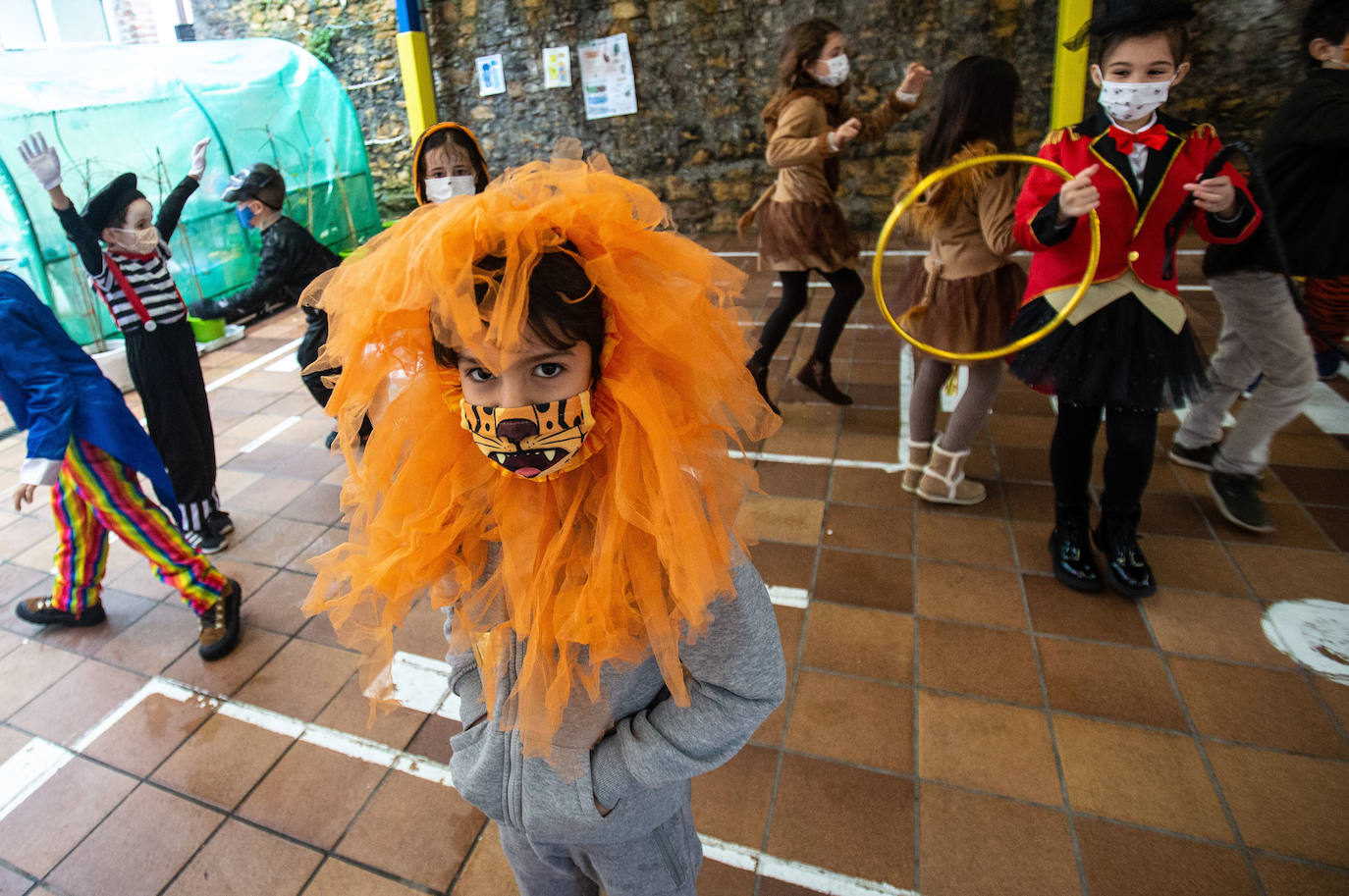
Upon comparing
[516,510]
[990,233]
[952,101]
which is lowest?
[516,510]

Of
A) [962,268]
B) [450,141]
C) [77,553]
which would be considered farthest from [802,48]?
[77,553]

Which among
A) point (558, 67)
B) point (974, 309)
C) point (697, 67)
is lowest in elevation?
point (974, 309)

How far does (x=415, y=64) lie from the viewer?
808 cm

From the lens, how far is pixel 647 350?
43.2 inches

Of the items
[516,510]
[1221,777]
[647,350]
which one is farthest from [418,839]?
[1221,777]

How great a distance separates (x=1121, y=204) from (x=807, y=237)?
1.72m

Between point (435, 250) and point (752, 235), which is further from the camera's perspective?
point (752, 235)

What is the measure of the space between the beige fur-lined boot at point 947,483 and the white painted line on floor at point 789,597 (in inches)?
34.7

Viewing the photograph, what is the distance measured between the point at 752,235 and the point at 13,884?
775 cm

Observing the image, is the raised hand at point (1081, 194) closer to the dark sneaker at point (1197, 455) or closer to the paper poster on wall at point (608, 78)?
the dark sneaker at point (1197, 455)

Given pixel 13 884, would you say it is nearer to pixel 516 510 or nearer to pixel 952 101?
pixel 516 510

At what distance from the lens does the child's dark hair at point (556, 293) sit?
1.02 metres

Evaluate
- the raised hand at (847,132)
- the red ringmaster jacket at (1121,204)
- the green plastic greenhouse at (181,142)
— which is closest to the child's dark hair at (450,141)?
A: the raised hand at (847,132)

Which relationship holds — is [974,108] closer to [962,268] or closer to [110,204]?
[962,268]
